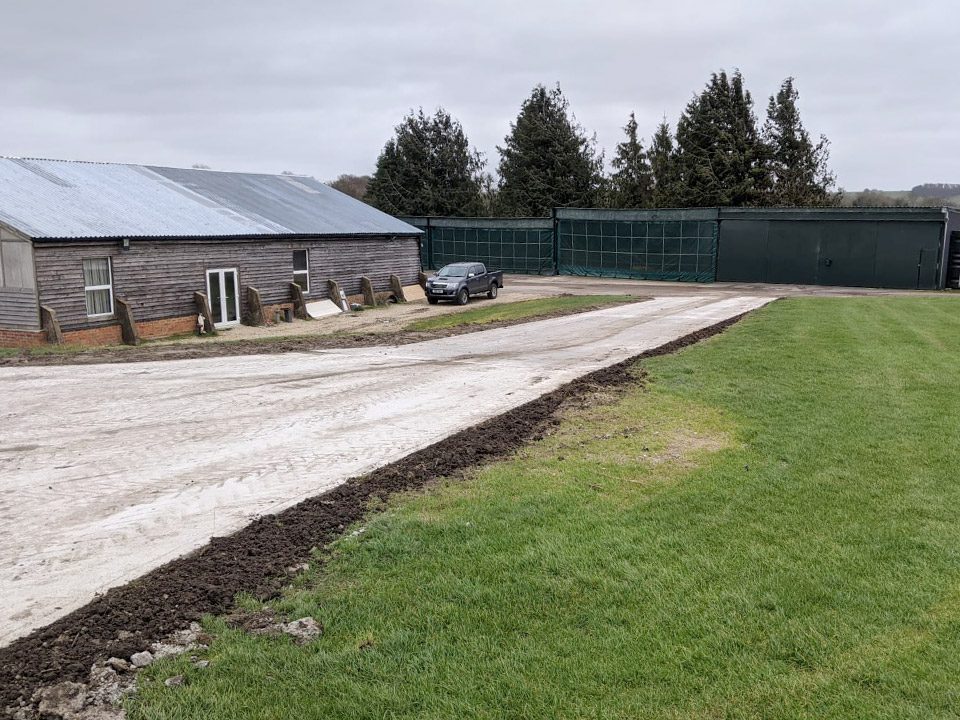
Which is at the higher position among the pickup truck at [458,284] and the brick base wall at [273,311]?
the pickup truck at [458,284]

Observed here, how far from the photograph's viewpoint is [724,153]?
2333 inches

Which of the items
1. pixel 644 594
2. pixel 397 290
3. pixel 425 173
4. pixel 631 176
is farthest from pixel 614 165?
pixel 644 594

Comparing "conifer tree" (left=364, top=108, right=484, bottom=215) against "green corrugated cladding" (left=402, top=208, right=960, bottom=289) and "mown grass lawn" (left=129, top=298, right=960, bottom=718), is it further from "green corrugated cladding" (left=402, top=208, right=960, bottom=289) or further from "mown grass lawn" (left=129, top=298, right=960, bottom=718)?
"mown grass lawn" (left=129, top=298, right=960, bottom=718)

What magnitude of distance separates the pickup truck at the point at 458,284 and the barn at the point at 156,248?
3.14m

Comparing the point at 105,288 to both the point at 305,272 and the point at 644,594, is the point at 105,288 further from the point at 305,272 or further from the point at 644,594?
the point at 644,594

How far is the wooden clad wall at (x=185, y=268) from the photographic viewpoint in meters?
23.8

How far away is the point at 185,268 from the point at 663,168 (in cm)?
4741

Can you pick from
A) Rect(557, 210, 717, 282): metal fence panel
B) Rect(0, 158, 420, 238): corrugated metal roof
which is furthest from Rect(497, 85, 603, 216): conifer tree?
Rect(0, 158, 420, 238): corrugated metal roof

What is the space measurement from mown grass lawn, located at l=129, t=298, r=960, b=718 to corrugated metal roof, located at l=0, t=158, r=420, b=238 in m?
20.6

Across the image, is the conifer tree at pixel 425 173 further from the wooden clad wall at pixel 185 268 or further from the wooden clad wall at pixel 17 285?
the wooden clad wall at pixel 17 285

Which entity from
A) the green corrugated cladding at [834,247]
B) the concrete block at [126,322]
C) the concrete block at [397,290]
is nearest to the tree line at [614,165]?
the green corrugated cladding at [834,247]

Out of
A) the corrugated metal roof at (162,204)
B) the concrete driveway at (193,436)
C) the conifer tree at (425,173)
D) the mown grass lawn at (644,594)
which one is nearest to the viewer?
the mown grass lawn at (644,594)

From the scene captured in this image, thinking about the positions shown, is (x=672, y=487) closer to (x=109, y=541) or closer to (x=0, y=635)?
(x=109, y=541)

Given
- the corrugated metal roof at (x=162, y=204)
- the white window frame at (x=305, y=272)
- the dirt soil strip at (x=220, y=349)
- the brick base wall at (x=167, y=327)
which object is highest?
the corrugated metal roof at (x=162, y=204)
